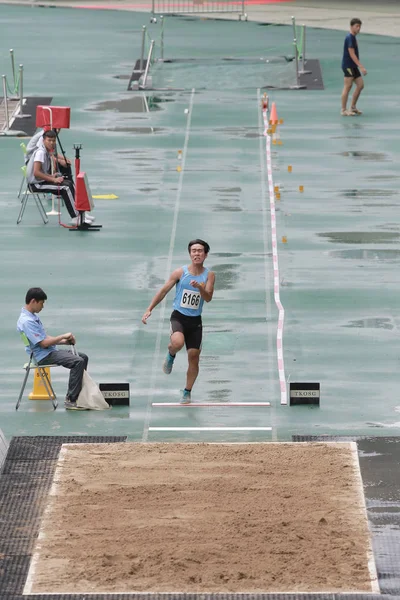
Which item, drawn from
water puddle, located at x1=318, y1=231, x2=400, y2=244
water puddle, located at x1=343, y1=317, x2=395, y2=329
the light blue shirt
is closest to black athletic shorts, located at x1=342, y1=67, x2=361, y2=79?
water puddle, located at x1=318, y1=231, x2=400, y2=244

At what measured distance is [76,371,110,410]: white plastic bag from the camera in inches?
588

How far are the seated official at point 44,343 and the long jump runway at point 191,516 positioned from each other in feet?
2.99

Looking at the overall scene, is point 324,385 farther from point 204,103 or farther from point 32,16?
point 32,16

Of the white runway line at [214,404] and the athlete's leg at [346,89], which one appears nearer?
the white runway line at [214,404]

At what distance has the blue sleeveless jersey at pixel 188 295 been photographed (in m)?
15.1

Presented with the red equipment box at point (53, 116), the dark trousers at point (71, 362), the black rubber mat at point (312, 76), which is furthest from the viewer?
the black rubber mat at point (312, 76)

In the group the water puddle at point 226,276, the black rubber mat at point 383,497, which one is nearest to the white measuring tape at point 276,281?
the water puddle at point 226,276

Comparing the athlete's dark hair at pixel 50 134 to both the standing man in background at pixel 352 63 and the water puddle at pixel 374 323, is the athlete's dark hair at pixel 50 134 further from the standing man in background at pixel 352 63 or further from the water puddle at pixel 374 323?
the standing man in background at pixel 352 63

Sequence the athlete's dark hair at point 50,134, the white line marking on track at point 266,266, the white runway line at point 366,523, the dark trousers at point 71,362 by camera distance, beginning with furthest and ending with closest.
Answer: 1. the athlete's dark hair at point 50,134
2. the white line marking on track at point 266,266
3. the dark trousers at point 71,362
4. the white runway line at point 366,523

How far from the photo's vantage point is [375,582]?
11008 millimetres

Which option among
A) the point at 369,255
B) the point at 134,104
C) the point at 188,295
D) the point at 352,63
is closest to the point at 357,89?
the point at 352,63

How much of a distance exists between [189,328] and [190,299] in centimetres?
30

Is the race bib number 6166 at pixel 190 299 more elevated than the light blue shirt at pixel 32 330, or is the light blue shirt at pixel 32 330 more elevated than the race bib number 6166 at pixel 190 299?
the race bib number 6166 at pixel 190 299

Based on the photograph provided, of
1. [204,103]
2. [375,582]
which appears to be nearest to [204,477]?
[375,582]
